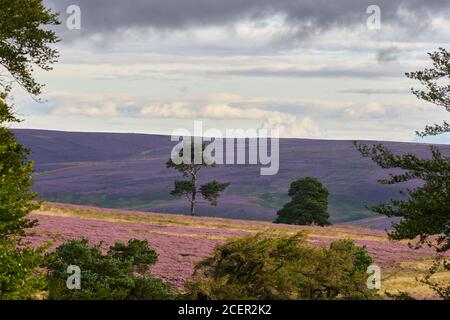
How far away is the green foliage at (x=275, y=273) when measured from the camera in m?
26.7

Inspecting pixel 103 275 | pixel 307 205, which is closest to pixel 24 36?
pixel 103 275

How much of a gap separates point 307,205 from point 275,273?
72237 mm

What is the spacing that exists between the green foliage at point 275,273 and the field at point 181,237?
407 inches

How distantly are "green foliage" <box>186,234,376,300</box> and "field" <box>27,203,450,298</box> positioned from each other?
10327mm

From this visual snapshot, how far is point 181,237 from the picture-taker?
6644 cm

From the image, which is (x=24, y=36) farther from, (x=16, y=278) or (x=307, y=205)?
(x=307, y=205)

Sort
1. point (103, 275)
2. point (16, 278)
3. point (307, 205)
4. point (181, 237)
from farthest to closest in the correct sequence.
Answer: point (307, 205) < point (181, 237) < point (103, 275) < point (16, 278)

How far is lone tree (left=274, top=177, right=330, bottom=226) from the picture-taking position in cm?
9894

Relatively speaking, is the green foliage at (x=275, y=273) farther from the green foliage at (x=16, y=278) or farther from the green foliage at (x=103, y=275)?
the green foliage at (x=16, y=278)

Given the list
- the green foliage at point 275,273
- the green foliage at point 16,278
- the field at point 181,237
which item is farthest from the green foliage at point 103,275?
the green foliage at point 16,278

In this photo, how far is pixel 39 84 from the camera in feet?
132

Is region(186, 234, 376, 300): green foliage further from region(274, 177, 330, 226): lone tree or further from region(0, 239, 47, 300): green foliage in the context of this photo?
region(274, 177, 330, 226): lone tree

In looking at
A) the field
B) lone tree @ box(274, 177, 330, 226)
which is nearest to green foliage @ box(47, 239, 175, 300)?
the field
